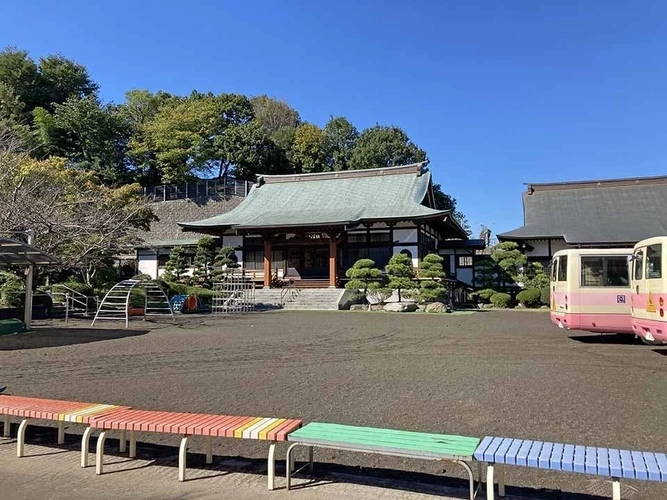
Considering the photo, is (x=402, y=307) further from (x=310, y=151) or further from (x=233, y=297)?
(x=310, y=151)

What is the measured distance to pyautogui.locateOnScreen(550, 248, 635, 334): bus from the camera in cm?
993

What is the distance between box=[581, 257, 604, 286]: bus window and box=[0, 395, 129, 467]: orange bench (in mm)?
9288

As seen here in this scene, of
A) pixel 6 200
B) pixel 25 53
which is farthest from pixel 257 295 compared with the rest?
pixel 25 53

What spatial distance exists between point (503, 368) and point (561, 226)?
2092 cm

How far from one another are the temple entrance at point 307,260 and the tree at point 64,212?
7936mm

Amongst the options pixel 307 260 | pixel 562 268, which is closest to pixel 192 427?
pixel 562 268

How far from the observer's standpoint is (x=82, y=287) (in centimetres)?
1970

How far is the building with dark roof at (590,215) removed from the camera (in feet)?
79.0

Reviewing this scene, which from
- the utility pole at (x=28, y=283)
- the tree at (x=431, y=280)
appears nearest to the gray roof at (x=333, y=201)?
the tree at (x=431, y=280)

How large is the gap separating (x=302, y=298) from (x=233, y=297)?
3.17 m

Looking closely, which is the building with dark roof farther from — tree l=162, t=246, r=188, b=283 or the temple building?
tree l=162, t=246, r=188, b=283

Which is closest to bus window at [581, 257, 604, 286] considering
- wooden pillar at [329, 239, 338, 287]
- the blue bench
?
the blue bench

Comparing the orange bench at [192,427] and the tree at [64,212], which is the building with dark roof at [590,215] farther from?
the orange bench at [192,427]

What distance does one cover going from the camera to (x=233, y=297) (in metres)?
22.4
